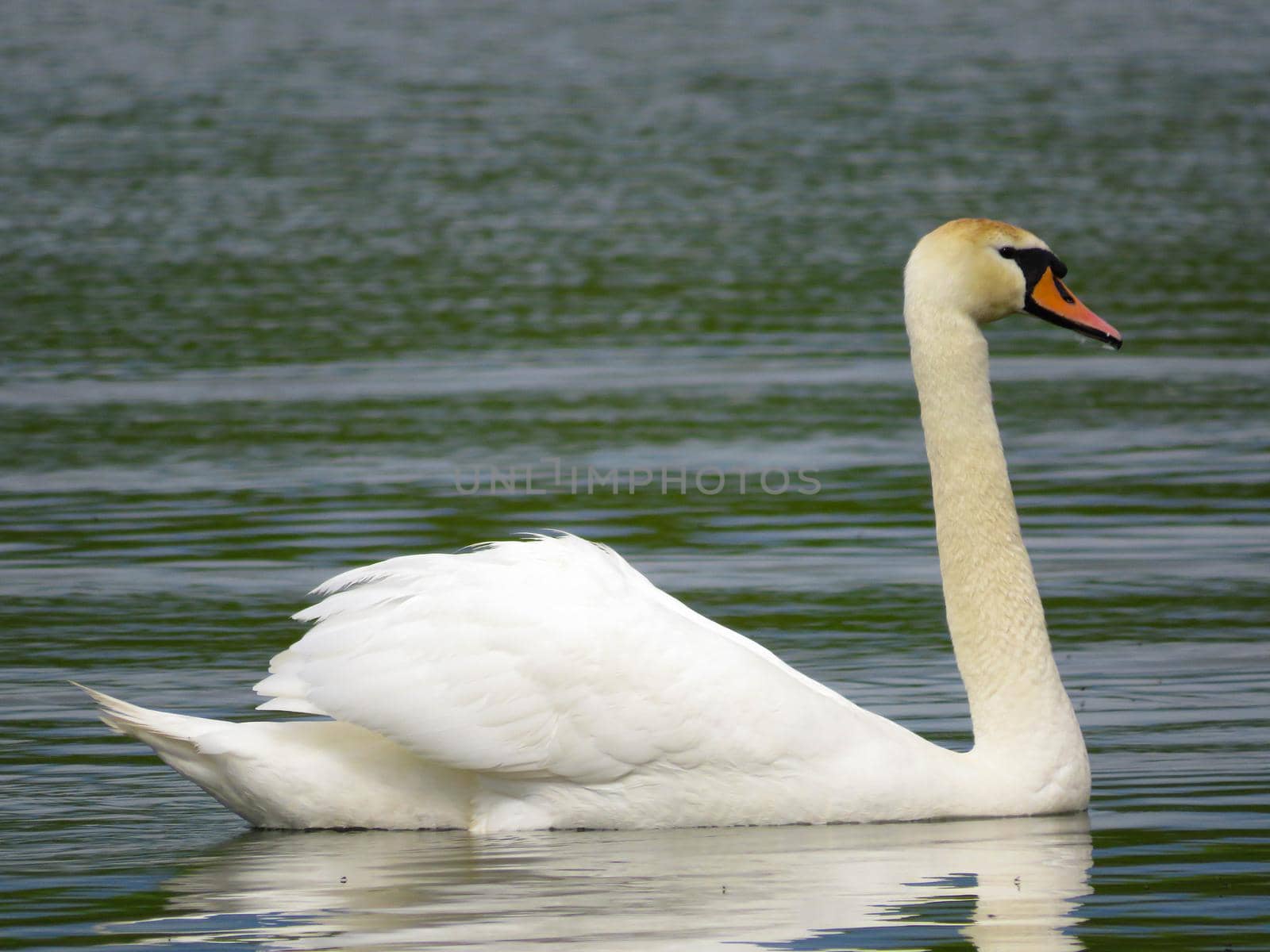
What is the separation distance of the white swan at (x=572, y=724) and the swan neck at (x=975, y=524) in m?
0.02

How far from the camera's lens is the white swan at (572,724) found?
7.64 metres

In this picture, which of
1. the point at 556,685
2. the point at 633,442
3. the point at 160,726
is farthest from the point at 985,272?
the point at 633,442

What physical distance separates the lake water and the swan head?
1.47m

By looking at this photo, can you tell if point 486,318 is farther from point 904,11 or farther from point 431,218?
point 904,11

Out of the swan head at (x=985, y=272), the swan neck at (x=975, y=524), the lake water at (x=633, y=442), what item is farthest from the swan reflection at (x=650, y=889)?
the swan head at (x=985, y=272)

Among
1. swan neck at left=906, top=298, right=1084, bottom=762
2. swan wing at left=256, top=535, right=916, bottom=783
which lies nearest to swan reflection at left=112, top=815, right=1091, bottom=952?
swan wing at left=256, top=535, right=916, bottom=783

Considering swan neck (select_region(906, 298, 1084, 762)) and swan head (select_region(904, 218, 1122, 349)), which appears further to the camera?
swan head (select_region(904, 218, 1122, 349))

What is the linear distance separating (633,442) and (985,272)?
692 cm

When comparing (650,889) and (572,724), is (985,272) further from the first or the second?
(650,889)

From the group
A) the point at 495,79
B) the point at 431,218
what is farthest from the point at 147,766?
the point at 495,79

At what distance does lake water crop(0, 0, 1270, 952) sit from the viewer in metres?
7.21

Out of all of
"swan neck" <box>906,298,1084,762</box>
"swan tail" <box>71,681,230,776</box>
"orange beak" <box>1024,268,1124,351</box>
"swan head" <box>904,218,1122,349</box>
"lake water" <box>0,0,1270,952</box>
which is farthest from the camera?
"orange beak" <box>1024,268,1124,351</box>

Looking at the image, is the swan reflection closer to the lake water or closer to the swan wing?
the lake water

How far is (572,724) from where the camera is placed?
7.64 meters
